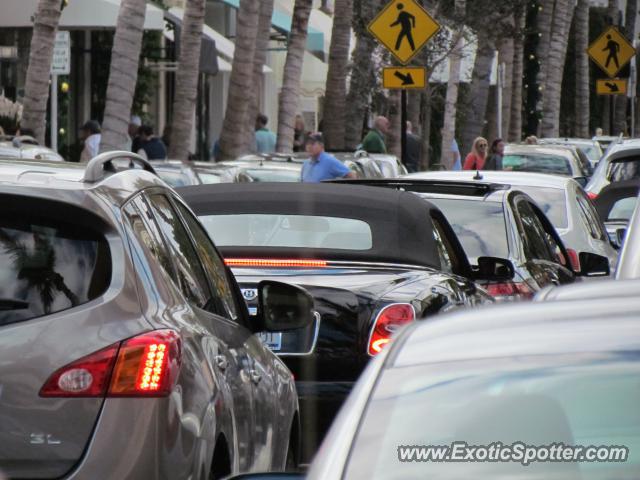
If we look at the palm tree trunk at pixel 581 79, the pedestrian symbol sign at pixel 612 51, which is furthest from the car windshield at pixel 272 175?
the palm tree trunk at pixel 581 79

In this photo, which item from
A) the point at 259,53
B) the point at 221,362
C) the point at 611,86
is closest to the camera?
the point at 221,362

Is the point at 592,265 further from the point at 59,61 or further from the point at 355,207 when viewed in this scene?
the point at 59,61

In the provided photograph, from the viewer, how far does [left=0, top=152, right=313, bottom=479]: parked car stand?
4.88 m

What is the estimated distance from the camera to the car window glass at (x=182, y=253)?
231 inches

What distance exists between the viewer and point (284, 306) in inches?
260

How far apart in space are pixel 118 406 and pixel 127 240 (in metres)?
0.56

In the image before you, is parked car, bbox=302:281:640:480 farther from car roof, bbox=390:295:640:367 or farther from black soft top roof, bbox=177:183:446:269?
black soft top roof, bbox=177:183:446:269

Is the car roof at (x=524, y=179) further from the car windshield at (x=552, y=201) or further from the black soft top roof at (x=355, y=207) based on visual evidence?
the black soft top roof at (x=355, y=207)

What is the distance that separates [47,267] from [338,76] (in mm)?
31655

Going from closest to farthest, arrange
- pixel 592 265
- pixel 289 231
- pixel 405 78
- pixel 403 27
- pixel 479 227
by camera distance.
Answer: pixel 289 231
pixel 479 227
pixel 592 265
pixel 403 27
pixel 405 78

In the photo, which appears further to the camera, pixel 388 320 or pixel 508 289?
pixel 508 289

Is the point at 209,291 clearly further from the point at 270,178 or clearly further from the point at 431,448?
the point at 270,178

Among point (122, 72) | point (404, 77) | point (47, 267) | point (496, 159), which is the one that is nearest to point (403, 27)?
point (404, 77)

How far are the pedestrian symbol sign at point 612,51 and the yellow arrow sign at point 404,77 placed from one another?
53.6ft
